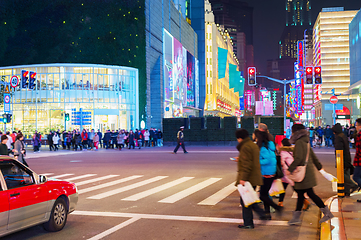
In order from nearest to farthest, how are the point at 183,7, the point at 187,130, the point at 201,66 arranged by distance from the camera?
the point at 187,130 → the point at 183,7 → the point at 201,66

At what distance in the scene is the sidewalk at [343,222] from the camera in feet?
19.4

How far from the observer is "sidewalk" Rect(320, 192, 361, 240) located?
19.4 feet

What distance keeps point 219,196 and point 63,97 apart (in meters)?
41.4

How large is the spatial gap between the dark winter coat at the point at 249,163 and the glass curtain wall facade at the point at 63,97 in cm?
4236

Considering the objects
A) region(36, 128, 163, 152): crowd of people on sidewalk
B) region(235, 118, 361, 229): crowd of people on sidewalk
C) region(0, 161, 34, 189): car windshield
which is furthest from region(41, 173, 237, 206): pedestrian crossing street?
region(36, 128, 163, 152): crowd of people on sidewalk

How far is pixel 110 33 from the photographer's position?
165 ft

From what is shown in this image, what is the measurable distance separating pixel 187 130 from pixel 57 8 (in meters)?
24.3

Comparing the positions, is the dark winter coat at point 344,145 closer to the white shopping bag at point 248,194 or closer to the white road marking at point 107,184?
the white shopping bag at point 248,194

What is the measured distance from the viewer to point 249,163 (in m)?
6.50

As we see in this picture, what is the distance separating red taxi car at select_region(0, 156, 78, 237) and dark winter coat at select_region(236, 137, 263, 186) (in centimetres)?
324

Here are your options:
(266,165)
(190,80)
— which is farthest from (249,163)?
(190,80)

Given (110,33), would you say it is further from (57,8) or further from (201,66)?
(201,66)

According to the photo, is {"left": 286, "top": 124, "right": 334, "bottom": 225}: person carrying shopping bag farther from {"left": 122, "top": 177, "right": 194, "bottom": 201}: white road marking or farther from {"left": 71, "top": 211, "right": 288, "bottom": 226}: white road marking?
{"left": 122, "top": 177, "right": 194, "bottom": 201}: white road marking

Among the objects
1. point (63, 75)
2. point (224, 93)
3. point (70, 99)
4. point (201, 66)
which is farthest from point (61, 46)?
point (224, 93)
